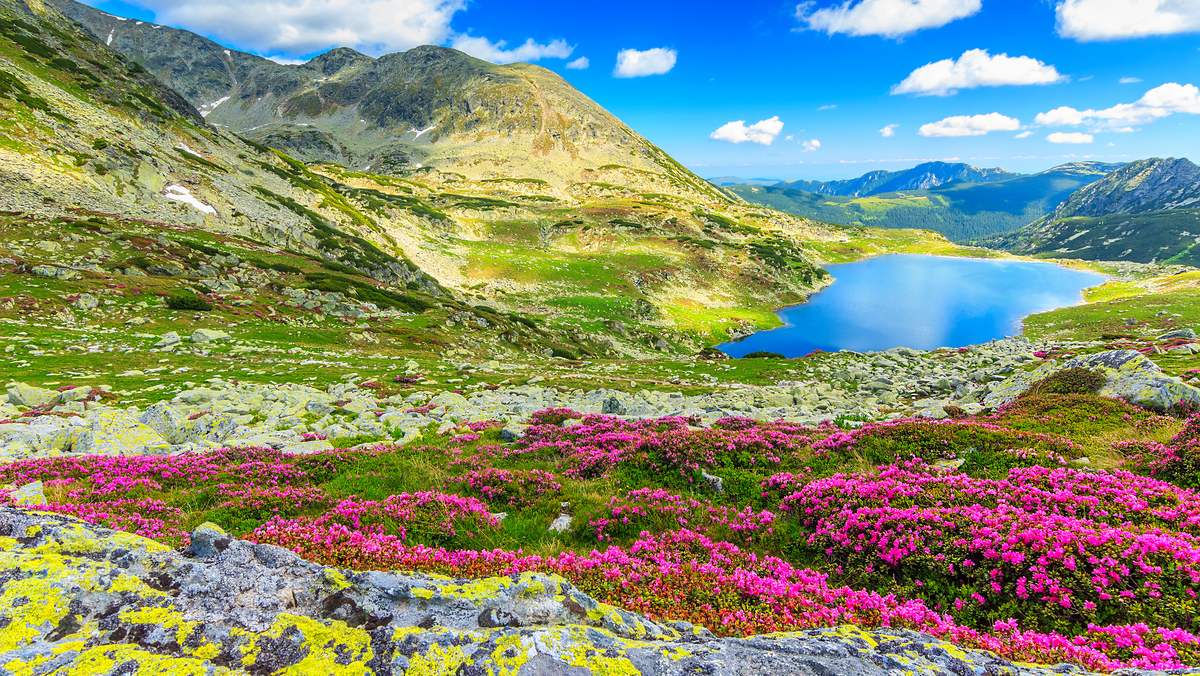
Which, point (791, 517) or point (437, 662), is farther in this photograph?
point (791, 517)

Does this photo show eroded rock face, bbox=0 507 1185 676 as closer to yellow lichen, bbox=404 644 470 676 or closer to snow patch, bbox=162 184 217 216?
yellow lichen, bbox=404 644 470 676

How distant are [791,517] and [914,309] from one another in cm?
12793

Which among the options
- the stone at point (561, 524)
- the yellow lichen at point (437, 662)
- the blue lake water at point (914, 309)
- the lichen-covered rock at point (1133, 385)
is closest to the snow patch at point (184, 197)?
the stone at point (561, 524)

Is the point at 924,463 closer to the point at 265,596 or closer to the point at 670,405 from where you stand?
the point at 265,596

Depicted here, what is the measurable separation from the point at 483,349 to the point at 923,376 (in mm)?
37790

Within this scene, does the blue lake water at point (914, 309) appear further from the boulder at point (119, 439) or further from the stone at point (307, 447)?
the boulder at point (119, 439)

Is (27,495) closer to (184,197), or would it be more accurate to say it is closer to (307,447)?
(307,447)

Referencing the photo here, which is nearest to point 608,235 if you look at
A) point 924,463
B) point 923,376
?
point 923,376

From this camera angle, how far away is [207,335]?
99.9ft

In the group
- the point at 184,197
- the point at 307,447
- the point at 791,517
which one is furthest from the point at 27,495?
the point at 184,197

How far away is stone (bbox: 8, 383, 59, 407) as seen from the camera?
56.5 feet

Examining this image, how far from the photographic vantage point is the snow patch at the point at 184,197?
56594 millimetres

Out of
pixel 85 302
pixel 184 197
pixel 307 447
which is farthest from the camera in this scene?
pixel 184 197

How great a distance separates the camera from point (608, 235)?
13612 centimetres
